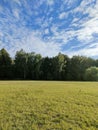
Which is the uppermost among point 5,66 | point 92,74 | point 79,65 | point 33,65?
point 79,65

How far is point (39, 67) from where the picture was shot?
62000mm

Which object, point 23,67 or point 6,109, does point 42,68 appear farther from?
point 6,109

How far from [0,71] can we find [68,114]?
5388cm

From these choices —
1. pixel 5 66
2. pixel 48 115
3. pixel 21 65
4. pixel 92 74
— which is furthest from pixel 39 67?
pixel 48 115

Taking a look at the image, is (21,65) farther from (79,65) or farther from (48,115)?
(48,115)

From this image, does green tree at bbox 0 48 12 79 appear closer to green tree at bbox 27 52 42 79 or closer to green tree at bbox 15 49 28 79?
green tree at bbox 15 49 28 79

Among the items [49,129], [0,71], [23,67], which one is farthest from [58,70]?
[49,129]

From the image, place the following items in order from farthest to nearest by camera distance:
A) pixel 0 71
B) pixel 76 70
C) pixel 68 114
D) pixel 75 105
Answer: pixel 76 70 < pixel 0 71 < pixel 75 105 < pixel 68 114

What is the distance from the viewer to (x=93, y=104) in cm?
1138

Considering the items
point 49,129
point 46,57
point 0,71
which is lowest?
point 49,129

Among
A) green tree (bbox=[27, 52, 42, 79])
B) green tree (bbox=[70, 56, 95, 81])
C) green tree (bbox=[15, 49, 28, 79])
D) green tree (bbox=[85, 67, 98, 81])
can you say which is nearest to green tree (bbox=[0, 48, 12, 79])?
green tree (bbox=[15, 49, 28, 79])

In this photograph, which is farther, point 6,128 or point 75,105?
point 75,105

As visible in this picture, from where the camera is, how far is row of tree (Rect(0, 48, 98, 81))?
198ft

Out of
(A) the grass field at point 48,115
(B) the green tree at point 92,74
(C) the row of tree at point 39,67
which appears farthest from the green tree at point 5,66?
(A) the grass field at point 48,115
